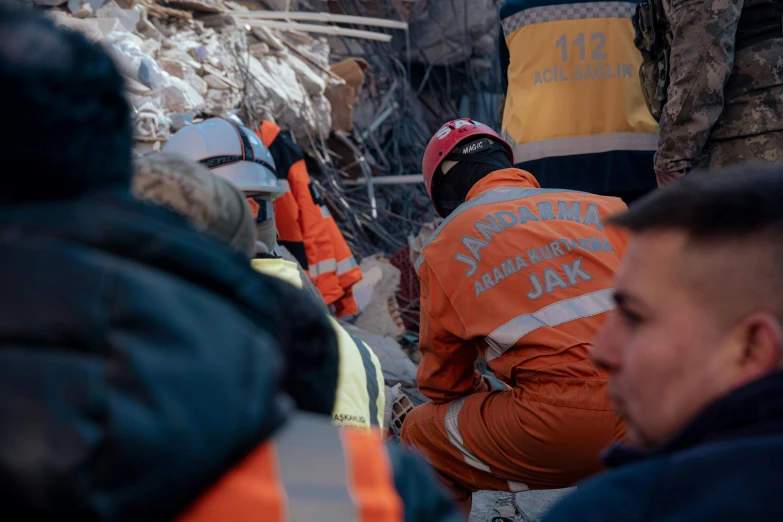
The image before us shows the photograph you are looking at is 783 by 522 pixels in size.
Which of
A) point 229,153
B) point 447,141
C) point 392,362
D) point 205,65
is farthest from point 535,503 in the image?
point 205,65

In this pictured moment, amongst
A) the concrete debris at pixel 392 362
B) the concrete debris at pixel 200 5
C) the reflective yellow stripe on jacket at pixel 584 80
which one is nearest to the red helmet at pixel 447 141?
the reflective yellow stripe on jacket at pixel 584 80

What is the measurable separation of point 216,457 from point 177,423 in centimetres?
7

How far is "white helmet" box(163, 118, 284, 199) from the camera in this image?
366 centimetres

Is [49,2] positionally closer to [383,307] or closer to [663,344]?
[383,307]

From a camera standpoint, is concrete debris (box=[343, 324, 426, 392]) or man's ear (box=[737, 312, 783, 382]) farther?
concrete debris (box=[343, 324, 426, 392])

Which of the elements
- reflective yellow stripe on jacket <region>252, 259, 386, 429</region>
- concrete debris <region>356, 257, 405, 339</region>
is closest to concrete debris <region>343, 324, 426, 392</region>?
concrete debris <region>356, 257, 405, 339</region>

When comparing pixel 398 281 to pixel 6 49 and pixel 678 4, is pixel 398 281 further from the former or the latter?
pixel 6 49

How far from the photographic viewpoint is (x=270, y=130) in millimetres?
5531

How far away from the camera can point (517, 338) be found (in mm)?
2688

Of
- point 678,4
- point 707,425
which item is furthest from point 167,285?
point 678,4

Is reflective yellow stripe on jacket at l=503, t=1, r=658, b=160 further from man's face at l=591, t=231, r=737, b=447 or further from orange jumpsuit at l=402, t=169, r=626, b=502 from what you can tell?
man's face at l=591, t=231, r=737, b=447

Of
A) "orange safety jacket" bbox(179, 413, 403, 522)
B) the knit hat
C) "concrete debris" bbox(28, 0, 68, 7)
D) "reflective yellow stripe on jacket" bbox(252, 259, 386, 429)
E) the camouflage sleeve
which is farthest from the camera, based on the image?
"concrete debris" bbox(28, 0, 68, 7)

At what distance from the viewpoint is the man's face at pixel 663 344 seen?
1.09m

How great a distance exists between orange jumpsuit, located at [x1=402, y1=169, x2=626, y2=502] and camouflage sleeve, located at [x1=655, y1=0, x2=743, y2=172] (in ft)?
2.29
